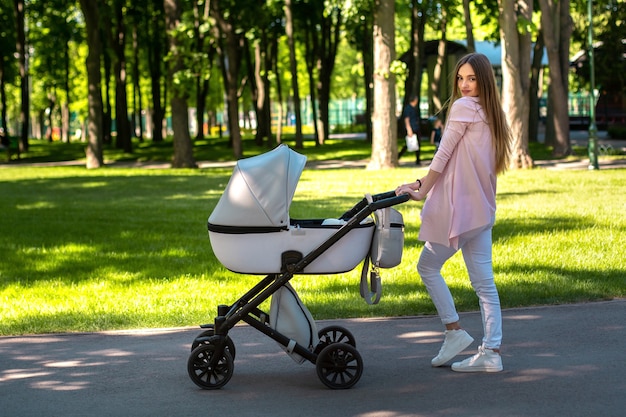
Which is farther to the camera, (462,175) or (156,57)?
(156,57)

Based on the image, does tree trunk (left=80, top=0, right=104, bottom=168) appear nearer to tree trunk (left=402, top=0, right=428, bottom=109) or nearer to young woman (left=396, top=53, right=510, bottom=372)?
tree trunk (left=402, top=0, right=428, bottom=109)

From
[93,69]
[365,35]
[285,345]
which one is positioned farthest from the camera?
[365,35]

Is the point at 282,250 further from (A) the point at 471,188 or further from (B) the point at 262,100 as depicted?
(B) the point at 262,100

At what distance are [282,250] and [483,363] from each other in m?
1.39

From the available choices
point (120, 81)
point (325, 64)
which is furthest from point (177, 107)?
point (325, 64)

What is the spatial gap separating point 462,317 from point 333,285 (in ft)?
6.91

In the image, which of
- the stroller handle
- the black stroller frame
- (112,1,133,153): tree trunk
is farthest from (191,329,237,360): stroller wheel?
(112,1,133,153): tree trunk

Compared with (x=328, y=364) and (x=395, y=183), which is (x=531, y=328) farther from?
(x=395, y=183)

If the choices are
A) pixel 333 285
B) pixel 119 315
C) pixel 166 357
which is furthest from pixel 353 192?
pixel 166 357

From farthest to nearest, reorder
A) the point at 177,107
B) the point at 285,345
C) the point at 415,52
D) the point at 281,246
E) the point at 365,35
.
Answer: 1. the point at 415,52
2. the point at 365,35
3. the point at 177,107
4. the point at 285,345
5. the point at 281,246

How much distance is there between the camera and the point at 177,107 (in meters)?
30.2

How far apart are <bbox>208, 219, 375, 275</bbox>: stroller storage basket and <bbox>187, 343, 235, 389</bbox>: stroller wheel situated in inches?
19.6

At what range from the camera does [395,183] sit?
22031 millimetres

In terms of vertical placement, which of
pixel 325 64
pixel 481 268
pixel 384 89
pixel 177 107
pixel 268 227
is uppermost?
pixel 325 64
